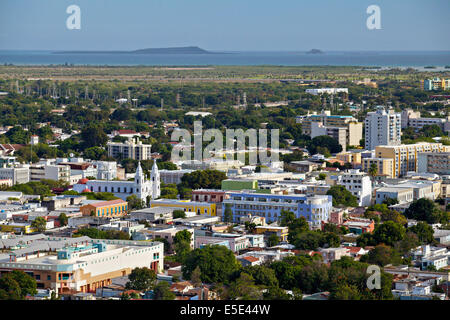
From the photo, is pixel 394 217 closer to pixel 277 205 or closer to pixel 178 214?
pixel 277 205

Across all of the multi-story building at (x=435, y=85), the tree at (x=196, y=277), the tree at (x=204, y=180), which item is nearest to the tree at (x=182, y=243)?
the tree at (x=196, y=277)

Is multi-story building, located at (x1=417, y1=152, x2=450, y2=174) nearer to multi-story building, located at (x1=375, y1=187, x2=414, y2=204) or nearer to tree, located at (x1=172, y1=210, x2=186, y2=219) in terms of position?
multi-story building, located at (x1=375, y1=187, x2=414, y2=204)

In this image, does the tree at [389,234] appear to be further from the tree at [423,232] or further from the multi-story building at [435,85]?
the multi-story building at [435,85]

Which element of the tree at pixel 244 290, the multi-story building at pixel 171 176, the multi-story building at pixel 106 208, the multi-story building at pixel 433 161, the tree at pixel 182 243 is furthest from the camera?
the multi-story building at pixel 433 161

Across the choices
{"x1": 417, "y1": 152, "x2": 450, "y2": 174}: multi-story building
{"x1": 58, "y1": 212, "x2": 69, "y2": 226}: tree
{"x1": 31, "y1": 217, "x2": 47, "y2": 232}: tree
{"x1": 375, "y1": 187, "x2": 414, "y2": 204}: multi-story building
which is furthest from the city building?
{"x1": 417, "y1": 152, "x2": 450, "y2": 174}: multi-story building

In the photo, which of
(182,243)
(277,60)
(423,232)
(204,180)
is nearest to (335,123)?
(204,180)
